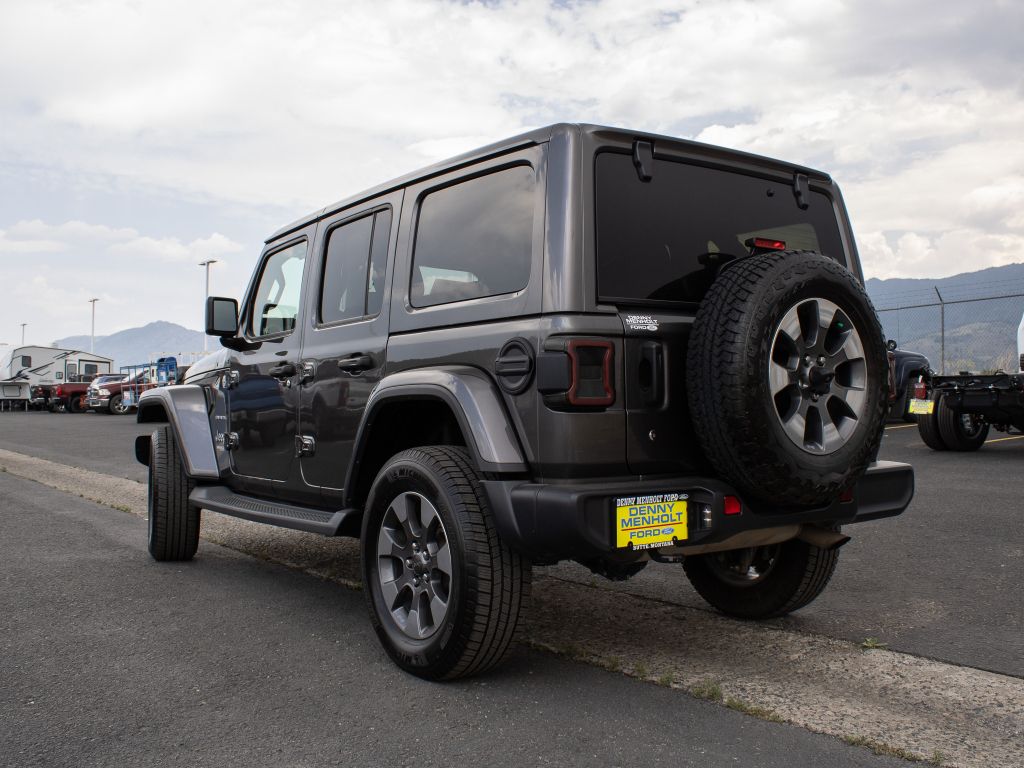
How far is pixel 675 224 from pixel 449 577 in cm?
155

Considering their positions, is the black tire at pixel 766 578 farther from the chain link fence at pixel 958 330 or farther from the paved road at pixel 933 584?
the chain link fence at pixel 958 330

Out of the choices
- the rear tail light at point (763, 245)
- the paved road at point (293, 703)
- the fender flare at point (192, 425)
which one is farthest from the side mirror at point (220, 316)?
the rear tail light at point (763, 245)

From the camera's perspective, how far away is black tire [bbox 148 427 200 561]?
5.60 m

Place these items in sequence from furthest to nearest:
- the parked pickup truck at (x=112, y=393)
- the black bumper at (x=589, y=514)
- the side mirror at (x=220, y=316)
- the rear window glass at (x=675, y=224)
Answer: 1. the parked pickup truck at (x=112, y=393)
2. the side mirror at (x=220, y=316)
3. the rear window glass at (x=675, y=224)
4. the black bumper at (x=589, y=514)

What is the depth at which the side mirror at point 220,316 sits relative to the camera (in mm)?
5281

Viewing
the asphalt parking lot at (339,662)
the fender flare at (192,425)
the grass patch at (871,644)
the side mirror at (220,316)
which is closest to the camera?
the asphalt parking lot at (339,662)

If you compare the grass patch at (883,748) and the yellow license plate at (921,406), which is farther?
the yellow license plate at (921,406)

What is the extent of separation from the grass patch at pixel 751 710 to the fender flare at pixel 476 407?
1.05m

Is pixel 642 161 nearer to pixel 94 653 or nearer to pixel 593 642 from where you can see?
pixel 593 642

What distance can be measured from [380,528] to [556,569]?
1995mm

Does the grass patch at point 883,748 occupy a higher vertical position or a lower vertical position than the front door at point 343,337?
lower

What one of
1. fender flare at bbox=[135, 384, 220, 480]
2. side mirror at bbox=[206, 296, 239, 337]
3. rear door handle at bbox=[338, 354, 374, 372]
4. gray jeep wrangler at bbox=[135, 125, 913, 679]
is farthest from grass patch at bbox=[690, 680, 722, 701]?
side mirror at bbox=[206, 296, 239, 337]

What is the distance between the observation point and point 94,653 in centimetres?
386

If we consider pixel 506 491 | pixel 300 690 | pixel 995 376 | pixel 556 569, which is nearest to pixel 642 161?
pixel 506 491
